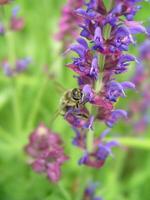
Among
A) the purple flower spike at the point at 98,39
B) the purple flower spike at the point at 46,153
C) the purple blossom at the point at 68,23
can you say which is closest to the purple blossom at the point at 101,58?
the purple flower spike at the point at 98,39

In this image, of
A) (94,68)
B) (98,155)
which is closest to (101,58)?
(94,68)

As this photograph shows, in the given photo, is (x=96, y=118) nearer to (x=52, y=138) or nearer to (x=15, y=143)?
(x=52, y=138)

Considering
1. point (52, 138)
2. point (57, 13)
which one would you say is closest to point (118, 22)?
point (52, 138)

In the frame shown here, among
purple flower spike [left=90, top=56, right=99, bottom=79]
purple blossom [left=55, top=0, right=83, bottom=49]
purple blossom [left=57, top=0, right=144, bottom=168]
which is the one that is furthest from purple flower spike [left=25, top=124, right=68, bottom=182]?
purple blossom [left=55, top=0, right=83, bottom=49]

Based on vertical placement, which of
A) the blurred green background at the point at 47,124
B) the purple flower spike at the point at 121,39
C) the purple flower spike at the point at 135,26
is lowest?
the purple flower spike at the point at 121,39

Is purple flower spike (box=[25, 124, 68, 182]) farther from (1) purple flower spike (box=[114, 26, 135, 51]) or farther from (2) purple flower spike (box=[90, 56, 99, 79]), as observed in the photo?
(1) purple flower spike (box=[114, 26, 135, 51])

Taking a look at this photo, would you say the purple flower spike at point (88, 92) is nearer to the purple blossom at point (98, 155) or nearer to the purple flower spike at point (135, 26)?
the purple flower spike at point (135, 26)

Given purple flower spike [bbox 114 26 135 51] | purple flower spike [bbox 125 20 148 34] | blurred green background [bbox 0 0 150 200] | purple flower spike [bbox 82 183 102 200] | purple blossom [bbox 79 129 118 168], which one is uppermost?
blurred green background [bbox 0 0 150 200]
